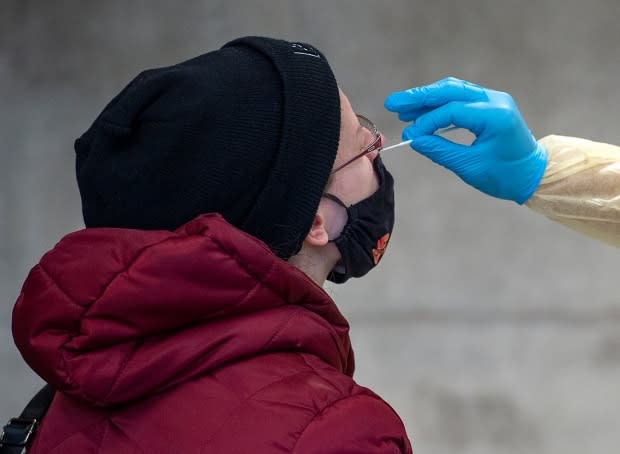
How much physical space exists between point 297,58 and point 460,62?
2132 millimetres

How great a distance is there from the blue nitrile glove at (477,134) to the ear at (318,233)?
11.5 inches

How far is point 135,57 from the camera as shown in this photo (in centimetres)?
355

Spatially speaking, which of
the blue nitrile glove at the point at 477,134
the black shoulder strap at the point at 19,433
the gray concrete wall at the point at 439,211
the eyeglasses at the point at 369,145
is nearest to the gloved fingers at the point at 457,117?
the blue nitrile glove at the point at 477,134

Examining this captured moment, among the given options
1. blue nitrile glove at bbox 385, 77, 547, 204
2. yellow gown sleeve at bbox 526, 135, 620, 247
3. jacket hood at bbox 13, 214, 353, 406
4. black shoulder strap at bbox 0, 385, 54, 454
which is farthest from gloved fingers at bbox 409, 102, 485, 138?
black shoulder strap at bbox 0, 385, 54, 454

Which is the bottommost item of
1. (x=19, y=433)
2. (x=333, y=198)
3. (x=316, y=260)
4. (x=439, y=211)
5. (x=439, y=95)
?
(x=439, y=211)

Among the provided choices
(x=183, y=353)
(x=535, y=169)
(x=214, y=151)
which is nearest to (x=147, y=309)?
(x=183, y=353)

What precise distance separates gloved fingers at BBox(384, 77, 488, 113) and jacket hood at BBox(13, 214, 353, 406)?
2.00ft

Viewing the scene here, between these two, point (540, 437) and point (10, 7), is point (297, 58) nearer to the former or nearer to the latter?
point (540, 437)

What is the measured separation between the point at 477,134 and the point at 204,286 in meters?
0.74

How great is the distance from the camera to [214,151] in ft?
4.13

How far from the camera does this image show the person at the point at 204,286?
40.4 inches

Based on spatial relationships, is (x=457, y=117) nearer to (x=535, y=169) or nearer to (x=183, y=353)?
(x=535, y=169)

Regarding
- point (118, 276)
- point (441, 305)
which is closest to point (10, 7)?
point (441, 305)

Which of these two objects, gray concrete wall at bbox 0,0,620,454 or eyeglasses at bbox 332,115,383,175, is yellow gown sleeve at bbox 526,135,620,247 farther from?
gray concrete wall at bbox 0,0,620,454
